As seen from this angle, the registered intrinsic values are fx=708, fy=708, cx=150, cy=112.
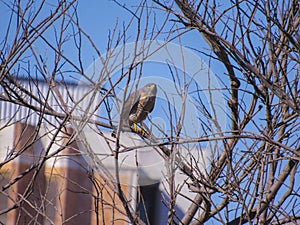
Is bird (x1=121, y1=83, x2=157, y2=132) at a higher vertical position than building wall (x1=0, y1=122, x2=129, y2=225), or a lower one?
higher

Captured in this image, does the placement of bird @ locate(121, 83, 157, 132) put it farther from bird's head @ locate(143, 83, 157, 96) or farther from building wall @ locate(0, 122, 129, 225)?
building wall @ locate(0, 122, 129, 225)

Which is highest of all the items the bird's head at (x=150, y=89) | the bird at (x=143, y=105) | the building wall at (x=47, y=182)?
the bird's head at (x=150, y=89)

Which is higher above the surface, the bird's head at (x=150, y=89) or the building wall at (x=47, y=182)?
the bird's head at (x=150, y=89)

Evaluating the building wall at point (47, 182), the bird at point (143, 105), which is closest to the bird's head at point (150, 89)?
the bird at point (143, 105)

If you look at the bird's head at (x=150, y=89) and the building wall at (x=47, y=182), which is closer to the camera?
the bird's head at (x=150, y=89)

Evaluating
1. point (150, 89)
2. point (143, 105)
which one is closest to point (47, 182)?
point (143, 105)

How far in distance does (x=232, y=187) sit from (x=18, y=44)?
59.3 inches

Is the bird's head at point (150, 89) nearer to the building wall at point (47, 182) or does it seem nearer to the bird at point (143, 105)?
the bird at point (143, 105)

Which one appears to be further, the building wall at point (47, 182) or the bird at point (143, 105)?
the building wall at point (47, 182)

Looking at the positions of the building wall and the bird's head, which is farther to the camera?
the building wall

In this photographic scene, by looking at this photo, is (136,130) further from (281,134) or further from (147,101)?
(281,134)

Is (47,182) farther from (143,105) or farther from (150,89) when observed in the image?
(150,89)

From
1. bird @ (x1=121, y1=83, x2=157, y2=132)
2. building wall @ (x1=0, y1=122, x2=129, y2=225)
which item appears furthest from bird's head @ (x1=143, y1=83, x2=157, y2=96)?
building wall @ (x1=0, y1=122, x2=129, y2=225)

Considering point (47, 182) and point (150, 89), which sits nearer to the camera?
point (150, 89)
